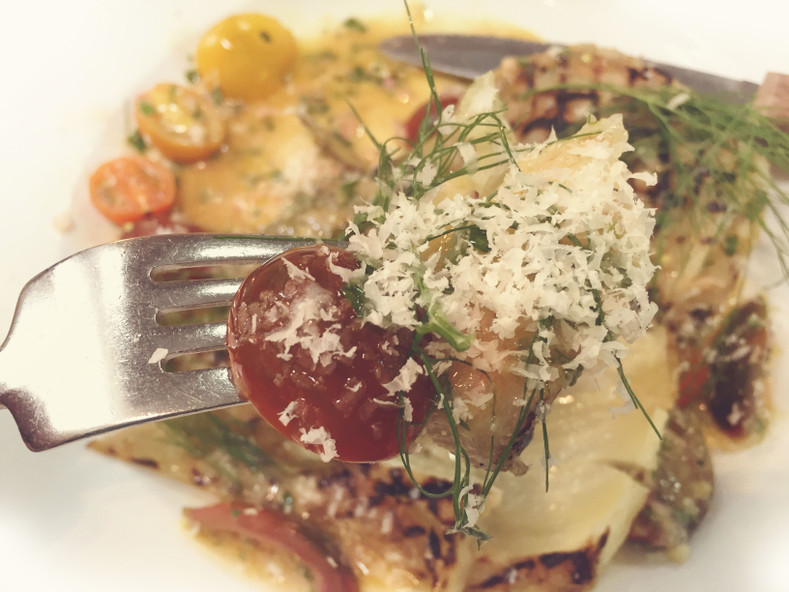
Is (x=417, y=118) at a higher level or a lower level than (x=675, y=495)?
higher

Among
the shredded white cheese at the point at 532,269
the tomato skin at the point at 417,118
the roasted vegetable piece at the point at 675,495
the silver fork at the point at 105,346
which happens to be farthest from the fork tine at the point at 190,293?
the roasted vegetable piece at the point at 675,495

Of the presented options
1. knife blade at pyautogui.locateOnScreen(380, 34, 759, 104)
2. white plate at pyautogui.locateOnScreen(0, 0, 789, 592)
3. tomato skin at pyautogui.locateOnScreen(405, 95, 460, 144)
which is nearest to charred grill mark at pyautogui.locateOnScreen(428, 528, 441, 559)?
white plate at pyautogui.locateOnScreen(0, 0, 789, 592)

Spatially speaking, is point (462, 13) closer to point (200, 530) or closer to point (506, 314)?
point (506, 314)

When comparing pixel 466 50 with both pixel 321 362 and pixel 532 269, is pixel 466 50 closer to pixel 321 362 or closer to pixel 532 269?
pixel 532 269

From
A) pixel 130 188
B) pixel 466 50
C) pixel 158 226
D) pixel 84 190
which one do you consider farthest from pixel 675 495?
pixel 84 190

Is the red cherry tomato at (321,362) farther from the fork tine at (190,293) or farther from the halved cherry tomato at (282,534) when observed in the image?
the halved cherry tomato at (282,534)

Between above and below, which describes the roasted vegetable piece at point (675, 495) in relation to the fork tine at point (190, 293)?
below
